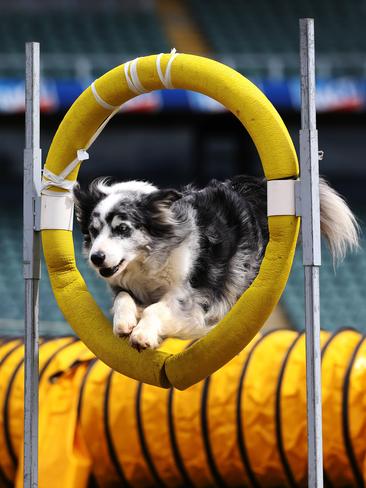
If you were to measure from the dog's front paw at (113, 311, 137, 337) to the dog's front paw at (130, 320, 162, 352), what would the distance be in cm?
7

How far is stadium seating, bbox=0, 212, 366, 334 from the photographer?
469 inches

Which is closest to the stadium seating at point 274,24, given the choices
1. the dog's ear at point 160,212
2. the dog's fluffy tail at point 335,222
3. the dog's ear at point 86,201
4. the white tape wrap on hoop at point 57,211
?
the dog's fluffy tail at point 335,222

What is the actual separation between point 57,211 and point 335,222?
4.47 feet

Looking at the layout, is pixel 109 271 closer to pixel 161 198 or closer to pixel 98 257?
pixel 98 257

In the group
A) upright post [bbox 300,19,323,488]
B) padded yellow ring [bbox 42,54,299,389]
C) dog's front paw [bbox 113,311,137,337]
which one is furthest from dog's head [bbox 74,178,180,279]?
upright post [bbox 300,19,323,488]

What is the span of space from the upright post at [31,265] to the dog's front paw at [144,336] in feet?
2.38

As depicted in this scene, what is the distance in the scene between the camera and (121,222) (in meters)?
3.89

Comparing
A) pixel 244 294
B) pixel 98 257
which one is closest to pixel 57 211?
pixel 98 257

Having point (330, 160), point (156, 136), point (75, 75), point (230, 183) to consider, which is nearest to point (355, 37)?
point (330, 160)

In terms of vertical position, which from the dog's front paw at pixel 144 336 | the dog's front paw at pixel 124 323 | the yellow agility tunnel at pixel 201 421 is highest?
the dog's front paw at pixel 124 323

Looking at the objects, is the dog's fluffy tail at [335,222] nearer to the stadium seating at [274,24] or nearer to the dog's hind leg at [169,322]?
the dog's hind leg at [169,322]

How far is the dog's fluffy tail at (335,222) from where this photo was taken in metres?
4.57

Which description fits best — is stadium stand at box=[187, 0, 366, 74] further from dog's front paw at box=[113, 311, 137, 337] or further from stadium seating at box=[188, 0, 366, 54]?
dog's front paw at box=[113, 311, 137, 337]

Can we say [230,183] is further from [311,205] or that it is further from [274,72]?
[274,72]
